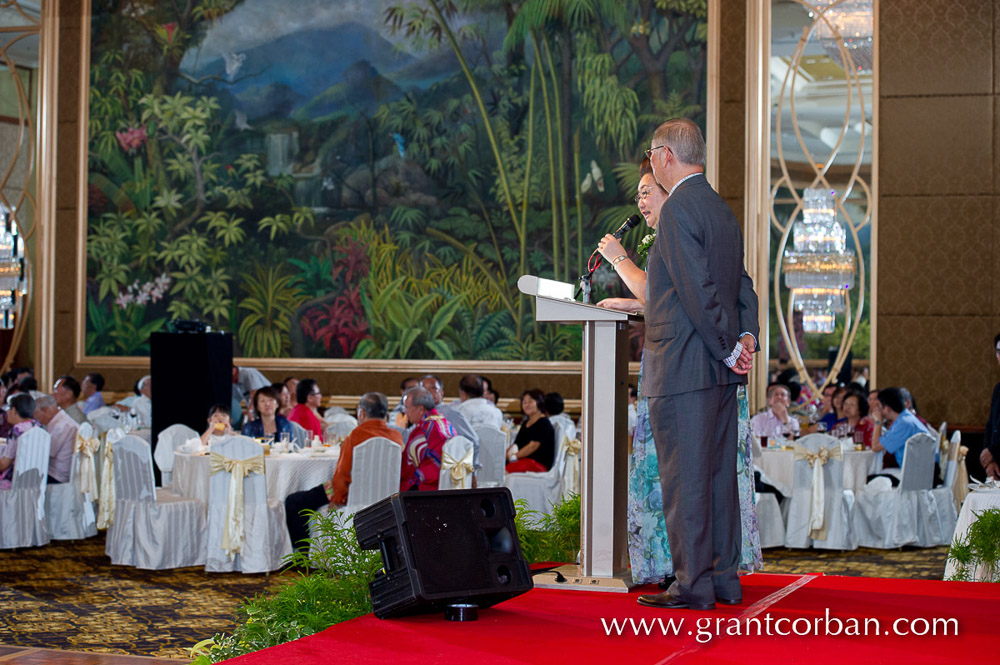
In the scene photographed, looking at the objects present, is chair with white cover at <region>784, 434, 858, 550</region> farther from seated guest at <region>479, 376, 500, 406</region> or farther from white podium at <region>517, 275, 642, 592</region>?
white podium at <region>517, 275, 642, 592</region>

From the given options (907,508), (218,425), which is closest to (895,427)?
(907,508)

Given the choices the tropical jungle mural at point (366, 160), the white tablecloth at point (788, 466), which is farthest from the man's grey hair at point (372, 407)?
the tropical jungle mural at point (366, 160)

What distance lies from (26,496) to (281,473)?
1898 millimetres

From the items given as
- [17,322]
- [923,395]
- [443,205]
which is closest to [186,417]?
[443,205]

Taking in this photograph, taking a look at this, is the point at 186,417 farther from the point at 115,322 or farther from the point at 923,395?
the point at 923,395

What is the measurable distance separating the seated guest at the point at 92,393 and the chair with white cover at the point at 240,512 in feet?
15.1

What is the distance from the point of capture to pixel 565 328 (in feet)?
37.2

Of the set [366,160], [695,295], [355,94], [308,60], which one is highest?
[308,60]

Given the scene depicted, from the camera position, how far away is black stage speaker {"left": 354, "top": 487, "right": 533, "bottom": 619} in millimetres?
3098

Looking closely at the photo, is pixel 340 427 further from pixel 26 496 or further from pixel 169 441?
pixel 26 496

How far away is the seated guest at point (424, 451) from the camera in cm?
681

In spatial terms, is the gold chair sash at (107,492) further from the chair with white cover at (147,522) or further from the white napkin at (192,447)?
the chair with white cover at (147,522)

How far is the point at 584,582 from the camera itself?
366 cm
